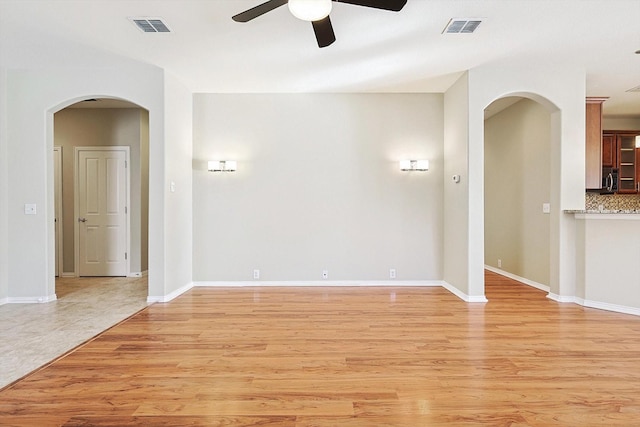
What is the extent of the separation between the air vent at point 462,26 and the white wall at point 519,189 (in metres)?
2.56

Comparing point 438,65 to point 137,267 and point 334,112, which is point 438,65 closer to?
point 334,112

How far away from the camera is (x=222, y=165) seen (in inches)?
218

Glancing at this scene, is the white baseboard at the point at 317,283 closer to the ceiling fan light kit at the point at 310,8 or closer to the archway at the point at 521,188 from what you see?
the archway at the point at 521,188

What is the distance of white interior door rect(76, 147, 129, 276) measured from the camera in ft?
20.9

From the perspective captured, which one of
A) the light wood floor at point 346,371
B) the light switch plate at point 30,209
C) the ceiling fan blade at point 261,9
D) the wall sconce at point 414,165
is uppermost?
the ceiling fan blade at point 261,9

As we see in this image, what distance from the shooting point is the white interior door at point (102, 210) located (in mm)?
6371

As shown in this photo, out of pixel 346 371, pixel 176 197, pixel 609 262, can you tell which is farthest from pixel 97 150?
pixel 609 262

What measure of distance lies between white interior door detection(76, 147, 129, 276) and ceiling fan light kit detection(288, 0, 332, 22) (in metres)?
4.95

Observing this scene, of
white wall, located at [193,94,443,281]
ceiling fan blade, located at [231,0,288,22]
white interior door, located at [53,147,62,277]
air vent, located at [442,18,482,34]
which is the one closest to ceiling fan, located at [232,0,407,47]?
ceiling fan blade, located at [231,0,288,22]

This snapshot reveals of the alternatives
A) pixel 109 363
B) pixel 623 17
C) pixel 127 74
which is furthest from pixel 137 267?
pixel 623 17

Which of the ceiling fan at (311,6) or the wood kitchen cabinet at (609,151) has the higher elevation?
the ceiling fan at (311,6)

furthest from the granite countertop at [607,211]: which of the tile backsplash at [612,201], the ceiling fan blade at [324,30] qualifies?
the ceiling fan blade at [324,30]

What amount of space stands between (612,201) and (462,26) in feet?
16.3

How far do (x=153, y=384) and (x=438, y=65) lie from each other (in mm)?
4391
